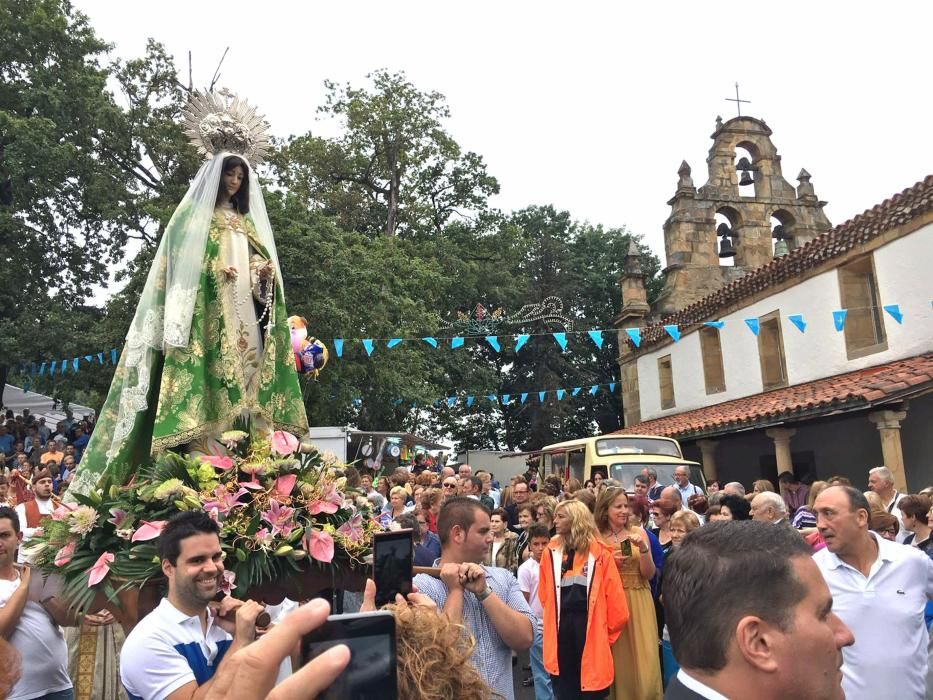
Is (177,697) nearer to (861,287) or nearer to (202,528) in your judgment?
(202,528)

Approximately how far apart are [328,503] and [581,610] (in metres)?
2.36

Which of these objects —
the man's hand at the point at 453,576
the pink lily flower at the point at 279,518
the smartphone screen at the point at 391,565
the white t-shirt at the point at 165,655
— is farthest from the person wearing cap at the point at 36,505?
the smartphone screen at the point at 391,565

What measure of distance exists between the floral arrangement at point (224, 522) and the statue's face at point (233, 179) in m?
1.71

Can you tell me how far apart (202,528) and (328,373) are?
18.0 meters

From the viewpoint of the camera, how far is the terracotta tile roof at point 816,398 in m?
13.8

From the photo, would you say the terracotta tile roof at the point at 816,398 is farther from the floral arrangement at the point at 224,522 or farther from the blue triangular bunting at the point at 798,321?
the floral arrangement at the point at 224,522

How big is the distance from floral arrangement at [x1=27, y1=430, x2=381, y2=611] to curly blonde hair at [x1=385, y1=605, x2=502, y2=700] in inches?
68.7

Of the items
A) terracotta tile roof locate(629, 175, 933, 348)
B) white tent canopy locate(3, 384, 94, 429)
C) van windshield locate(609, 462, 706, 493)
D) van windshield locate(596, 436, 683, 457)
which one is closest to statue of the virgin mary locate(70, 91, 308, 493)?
van windshield locate(609, 462, 706, 493)

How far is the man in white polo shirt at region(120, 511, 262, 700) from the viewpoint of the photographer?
2.75m

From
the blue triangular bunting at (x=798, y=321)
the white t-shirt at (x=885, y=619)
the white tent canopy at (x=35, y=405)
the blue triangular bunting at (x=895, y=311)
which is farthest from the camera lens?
the white tent canopy at (x=35, y=405)

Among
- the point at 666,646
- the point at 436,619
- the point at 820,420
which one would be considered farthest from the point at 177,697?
the point at 820,420

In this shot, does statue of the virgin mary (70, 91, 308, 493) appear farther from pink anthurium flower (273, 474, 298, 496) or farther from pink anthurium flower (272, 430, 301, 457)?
pink anthurium flower (273, 474, 298, 496)

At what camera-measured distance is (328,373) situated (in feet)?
68.7

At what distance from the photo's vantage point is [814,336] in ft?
61.5
